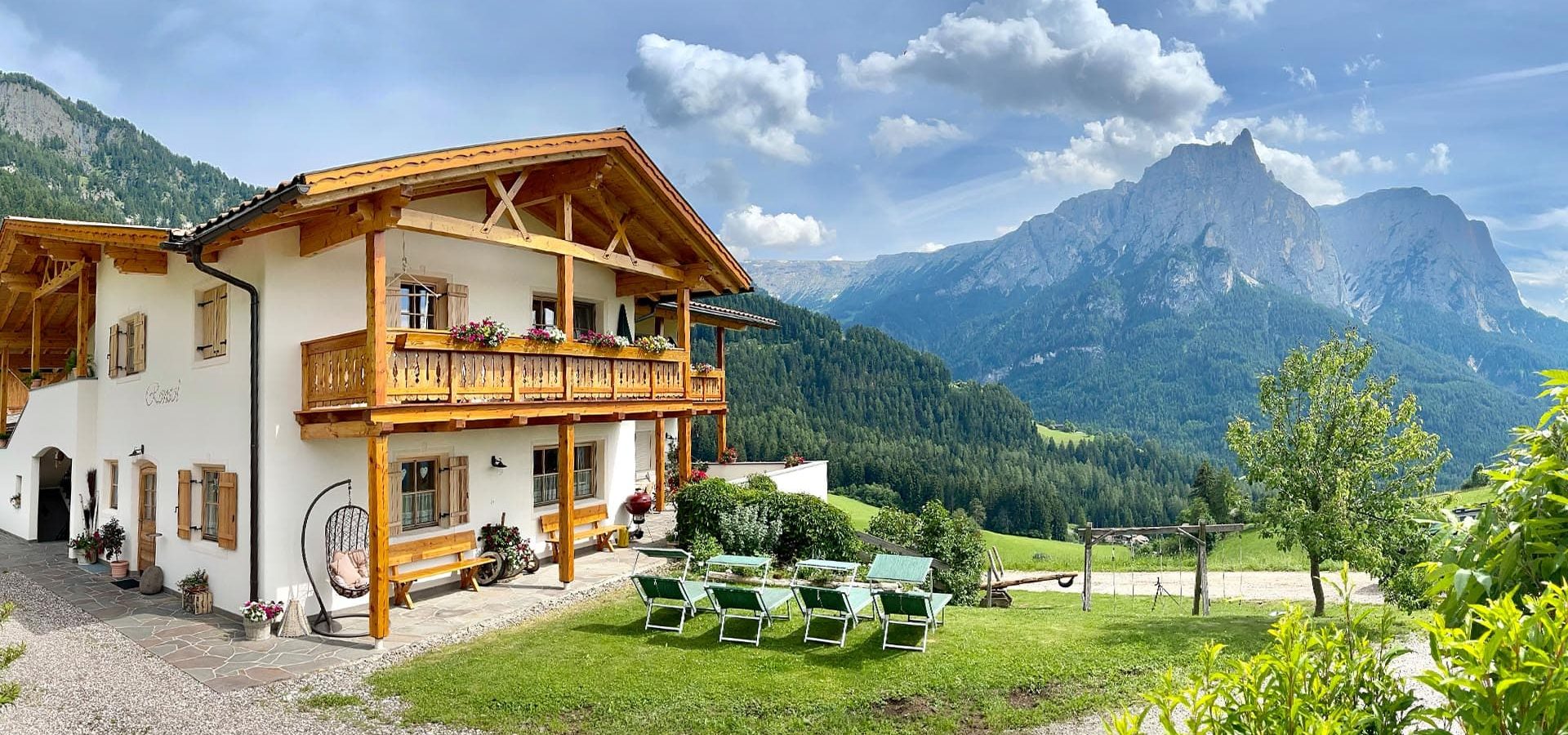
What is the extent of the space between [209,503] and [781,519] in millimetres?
9484

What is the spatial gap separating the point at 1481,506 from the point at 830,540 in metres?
13.6

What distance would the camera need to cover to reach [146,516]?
50.4ft

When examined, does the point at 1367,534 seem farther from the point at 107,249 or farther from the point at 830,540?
the point at 107,249

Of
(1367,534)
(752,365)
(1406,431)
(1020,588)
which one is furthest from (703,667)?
(752,365)

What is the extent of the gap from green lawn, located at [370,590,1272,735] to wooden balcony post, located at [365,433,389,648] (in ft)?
2.99

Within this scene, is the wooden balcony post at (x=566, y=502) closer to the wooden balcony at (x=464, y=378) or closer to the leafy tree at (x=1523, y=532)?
the wooden balcony at (x=464, y=378)

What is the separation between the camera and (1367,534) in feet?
42.2

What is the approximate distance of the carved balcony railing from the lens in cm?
1111

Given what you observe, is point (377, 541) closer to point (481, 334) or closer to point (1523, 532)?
point (481, 334)

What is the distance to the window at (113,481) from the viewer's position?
16.4 m

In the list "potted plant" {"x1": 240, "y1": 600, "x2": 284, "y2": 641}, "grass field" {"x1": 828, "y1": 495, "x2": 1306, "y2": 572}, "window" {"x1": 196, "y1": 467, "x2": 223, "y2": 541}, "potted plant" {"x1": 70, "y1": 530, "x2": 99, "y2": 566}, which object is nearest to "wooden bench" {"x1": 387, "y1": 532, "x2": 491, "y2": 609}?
"potted plant" {"x1": 240, "y1": 600, "x2": 284, "y2": 641}

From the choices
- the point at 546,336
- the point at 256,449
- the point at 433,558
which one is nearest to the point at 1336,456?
the point at 546,336

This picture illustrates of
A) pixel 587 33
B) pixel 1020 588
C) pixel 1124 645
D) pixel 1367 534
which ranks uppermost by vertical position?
pixel 587 33

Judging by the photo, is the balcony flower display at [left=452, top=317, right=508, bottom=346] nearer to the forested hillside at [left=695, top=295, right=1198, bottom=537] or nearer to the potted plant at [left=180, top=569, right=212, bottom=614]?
the potted plant at [left=180, top=569, right=212, bottom=614]
